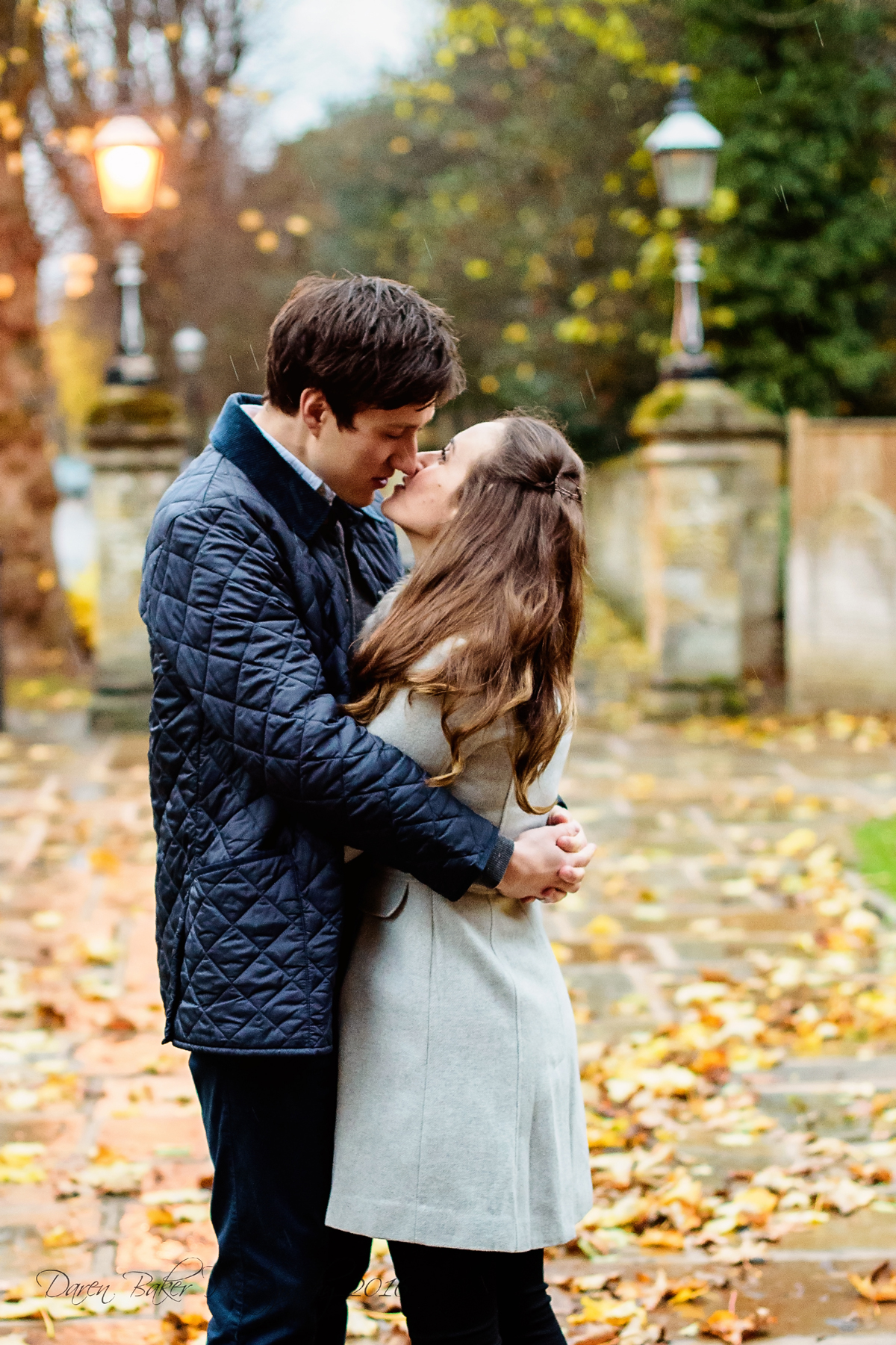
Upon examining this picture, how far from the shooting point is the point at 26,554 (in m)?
12.8

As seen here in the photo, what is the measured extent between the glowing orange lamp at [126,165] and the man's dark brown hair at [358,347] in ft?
28.8

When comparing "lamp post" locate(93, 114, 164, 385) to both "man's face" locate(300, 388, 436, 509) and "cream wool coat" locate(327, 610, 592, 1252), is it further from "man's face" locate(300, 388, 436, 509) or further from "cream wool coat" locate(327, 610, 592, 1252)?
"cream wool coat" locate(327, 610, 592, 1252)

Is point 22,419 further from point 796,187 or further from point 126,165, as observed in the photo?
point 796,187

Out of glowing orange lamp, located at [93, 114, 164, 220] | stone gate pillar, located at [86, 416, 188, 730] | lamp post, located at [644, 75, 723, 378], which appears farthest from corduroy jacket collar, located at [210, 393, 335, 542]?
glowing orange lamp, located at [93, 114, 164, 220]

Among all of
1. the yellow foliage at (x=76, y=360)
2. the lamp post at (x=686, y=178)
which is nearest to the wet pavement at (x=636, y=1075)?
the lamp post at (x=686, y=178)

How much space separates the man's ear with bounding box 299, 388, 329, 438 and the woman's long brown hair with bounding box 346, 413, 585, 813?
24 cm

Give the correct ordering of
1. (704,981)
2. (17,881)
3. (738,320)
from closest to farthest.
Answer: (704,981)
(17,881)
(738,320)

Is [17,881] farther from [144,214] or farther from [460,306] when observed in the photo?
[460,306]

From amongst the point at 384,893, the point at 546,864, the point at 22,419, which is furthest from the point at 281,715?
the point at 22,419

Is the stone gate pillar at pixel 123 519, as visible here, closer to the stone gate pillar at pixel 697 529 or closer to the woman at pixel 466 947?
the stone gate pillar at pixel 697 529

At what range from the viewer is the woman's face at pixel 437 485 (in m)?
2.21

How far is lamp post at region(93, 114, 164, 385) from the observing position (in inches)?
407

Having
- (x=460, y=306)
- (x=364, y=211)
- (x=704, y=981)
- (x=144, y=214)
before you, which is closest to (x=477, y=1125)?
(x=704, y=981)

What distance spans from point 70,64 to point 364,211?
15245 mm
